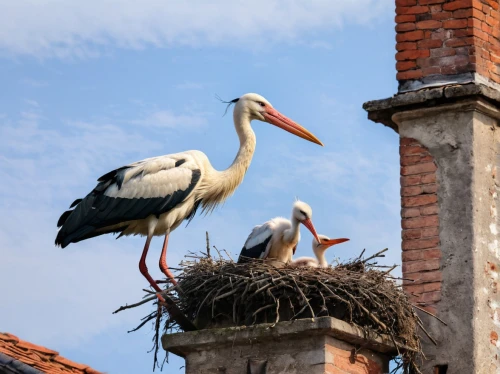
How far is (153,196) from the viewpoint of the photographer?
1330 centimetres

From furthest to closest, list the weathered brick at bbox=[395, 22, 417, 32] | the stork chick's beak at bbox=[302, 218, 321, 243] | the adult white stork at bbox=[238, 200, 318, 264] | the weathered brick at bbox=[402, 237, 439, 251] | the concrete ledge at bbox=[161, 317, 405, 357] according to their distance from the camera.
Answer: the stork chick's beak at bbox=[302, 218, 321, 243] → the adult white stork at bbox=[238, 200, 318, 264] → the weathered brick at bbox=[395, 22, 417, 32] → the weathered brick at bbox=[402, 237, 439, 251] → the concrete ledge at bbox=[161, 317, 405, 357]

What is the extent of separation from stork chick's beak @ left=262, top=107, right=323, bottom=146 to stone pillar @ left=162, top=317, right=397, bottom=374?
9.27 ft

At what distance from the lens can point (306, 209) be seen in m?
13.7

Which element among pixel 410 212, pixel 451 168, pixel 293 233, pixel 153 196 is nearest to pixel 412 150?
pixel 451 168

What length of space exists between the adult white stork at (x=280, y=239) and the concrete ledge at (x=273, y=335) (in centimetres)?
189

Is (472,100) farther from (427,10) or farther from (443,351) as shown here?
(443,351)

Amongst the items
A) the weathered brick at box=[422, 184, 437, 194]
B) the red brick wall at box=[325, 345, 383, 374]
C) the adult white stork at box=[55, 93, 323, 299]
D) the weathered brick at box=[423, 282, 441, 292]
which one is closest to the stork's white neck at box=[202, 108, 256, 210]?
the adult white stork at box=[55, 93, 323, 299]

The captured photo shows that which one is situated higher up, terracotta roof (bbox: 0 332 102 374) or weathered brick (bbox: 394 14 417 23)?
weathered brick (bbox: 394 14 417 23)

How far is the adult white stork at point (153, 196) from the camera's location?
13.2 m

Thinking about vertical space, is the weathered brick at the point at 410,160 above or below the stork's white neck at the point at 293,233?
above

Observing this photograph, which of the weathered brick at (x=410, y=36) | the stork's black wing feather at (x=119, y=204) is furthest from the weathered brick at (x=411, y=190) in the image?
the stork's black wing feather at (x=119, y=204)

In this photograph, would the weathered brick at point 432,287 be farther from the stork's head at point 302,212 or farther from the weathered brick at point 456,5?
the weathered brick at point 456,5

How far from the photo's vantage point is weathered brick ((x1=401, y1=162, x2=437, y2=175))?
12.5 meters

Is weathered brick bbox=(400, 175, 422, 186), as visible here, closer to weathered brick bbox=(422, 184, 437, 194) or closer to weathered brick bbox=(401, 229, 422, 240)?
weathered brick bbox=(422, 184, 437, 194)
